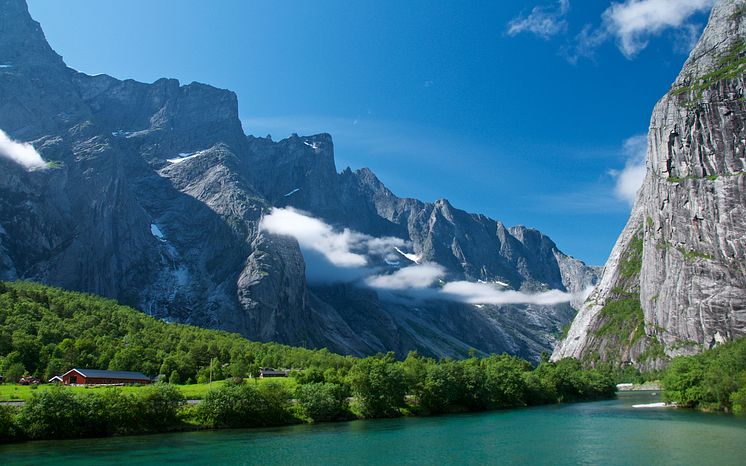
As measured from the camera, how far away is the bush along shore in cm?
6625

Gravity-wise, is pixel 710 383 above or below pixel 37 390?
below

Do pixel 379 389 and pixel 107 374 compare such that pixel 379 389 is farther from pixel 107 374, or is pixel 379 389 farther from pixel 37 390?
pixel 37 390

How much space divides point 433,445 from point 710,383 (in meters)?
59.2

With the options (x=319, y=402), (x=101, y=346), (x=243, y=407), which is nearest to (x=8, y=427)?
(x=243, y=407)

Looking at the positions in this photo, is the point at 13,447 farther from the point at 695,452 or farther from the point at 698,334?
the point at 698,334

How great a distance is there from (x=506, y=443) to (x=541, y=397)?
74719 mm

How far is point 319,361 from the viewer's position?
151 m

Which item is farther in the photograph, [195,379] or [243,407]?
[195,379]

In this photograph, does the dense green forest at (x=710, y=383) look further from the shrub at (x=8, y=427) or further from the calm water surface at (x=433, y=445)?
the shrub at (x=8, y=427)

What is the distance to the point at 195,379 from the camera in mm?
118312

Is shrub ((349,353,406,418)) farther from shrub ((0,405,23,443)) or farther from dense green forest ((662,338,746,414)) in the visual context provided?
dense green forest ((662,338,746,414))

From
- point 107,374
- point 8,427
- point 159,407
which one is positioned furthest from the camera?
point 107,374

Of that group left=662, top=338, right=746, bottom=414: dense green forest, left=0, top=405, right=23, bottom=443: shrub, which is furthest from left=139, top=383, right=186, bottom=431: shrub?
left=662, top=338, right=746, bottom=414: dense green forest

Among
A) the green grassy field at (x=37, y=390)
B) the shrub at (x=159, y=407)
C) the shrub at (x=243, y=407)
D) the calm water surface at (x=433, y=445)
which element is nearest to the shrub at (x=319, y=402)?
the shrub at (x=243, y=407)
